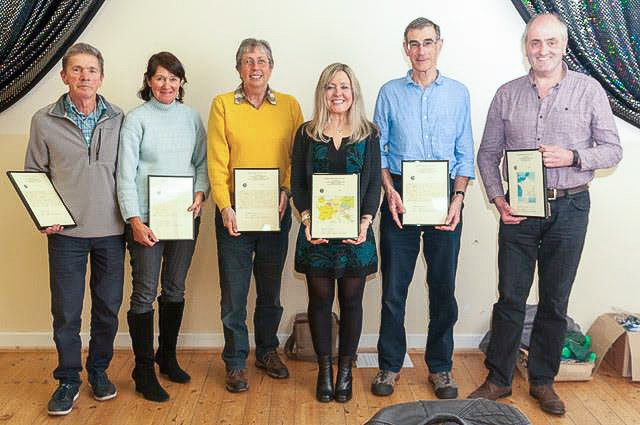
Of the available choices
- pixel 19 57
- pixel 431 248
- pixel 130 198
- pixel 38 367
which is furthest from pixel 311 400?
pixel 19 57

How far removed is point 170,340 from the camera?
3.25 m

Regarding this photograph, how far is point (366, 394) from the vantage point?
3.16 m

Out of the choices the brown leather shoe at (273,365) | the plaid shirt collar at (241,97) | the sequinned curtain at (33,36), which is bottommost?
the brown leather shoe at (273,365)

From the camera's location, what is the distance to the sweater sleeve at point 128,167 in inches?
113

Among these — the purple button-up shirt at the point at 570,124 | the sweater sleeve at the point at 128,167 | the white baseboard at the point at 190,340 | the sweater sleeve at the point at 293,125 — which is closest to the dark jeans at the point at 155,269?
the sweater sleeve at the point at 128,167

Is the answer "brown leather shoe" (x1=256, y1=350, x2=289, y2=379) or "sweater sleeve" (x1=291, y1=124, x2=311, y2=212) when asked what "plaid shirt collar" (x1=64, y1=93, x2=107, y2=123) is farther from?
"brown leather shoe" (x1=256, y1=350, x2=289, y2=379)

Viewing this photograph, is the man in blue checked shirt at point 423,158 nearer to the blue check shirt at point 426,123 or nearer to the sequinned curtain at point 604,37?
the blue check shirt at point 426,123

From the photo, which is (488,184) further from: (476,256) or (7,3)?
(7,3)

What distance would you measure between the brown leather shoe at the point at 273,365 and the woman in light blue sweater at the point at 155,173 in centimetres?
53

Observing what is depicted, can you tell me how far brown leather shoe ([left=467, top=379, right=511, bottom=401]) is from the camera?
3.06 m

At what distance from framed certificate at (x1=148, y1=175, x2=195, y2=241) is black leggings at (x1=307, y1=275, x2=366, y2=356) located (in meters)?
0.65

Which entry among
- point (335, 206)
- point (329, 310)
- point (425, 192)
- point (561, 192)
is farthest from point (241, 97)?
point (561, 192)

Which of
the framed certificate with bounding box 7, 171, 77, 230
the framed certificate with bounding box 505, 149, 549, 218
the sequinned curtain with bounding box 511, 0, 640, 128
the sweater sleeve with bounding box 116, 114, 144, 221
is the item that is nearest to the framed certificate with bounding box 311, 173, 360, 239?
the framed certificate with bounding box 505, 149, 549, 218

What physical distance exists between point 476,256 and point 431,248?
2.82 ft
